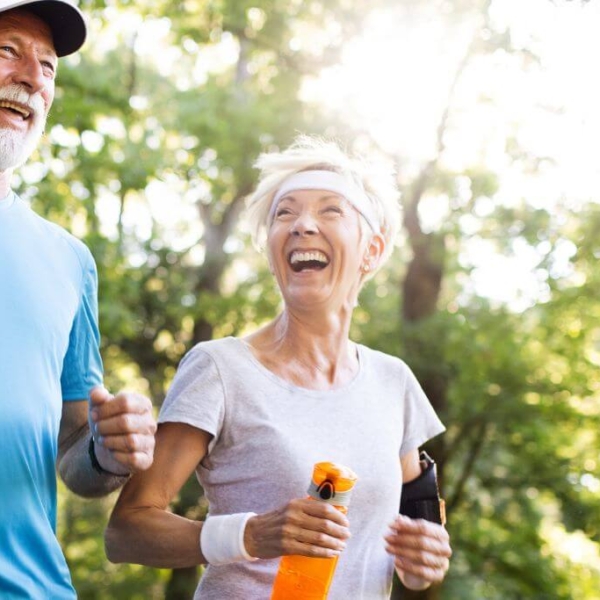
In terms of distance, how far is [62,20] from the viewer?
221 cm

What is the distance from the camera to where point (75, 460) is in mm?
2133

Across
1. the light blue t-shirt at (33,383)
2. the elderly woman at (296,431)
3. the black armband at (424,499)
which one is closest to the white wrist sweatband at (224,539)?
the elderly woman at (296,431)

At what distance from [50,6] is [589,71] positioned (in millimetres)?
7346

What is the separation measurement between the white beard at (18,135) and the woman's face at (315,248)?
754mm

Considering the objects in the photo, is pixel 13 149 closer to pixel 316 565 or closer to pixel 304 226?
pixel 304 226

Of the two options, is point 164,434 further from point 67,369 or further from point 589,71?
point 589,71

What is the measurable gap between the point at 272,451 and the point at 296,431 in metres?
0.09

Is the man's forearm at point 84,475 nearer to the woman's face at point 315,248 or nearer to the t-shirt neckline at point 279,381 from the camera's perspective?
the t-shirt neckline at point 279,381

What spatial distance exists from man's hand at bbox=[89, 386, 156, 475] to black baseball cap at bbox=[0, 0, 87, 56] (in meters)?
0.99

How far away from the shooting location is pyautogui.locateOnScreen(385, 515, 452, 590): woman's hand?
226 centimetres

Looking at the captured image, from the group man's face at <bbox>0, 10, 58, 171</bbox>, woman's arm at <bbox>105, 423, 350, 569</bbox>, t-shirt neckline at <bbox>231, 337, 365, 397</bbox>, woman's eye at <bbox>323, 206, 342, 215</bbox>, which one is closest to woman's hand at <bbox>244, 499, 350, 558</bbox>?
woman's arm at <bbox>105, 423, 350, 569</bbox>

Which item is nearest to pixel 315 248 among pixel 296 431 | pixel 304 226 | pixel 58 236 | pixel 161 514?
pixel 304 226

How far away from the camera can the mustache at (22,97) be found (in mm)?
2074

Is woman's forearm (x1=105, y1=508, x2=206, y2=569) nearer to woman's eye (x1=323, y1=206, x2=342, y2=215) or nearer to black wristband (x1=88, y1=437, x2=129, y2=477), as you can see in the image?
black wristband (x1=88, y1=437, x2=129, y2=477)
